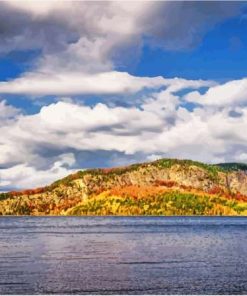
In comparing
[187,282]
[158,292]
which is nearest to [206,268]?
[187,282]

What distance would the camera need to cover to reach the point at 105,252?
4299 inches

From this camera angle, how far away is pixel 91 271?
259 ft

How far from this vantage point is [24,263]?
89.6 metres

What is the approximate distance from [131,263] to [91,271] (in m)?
11.5

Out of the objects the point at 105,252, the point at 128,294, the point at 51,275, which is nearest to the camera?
the point at 128,294

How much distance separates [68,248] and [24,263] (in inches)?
1187

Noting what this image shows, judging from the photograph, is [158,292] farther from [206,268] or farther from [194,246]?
[194,246]

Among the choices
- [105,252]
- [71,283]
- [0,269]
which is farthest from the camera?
[105,252]

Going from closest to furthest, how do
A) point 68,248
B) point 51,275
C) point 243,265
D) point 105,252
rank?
1. point 51,275
2. point 243,265
3. point 105,252
4. point 68,248

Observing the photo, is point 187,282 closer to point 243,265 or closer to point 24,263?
point 243,265

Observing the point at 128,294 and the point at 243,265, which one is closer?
the point at 128,294

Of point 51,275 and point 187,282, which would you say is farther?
point 51,275

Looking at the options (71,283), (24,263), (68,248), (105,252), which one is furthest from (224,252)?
(71,283)

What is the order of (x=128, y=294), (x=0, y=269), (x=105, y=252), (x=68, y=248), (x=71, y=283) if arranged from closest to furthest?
(x=128, y=294) → (x=71, y=283) → (x=0, y=269) → (x=105, y=252) → (x=68, y=248)
